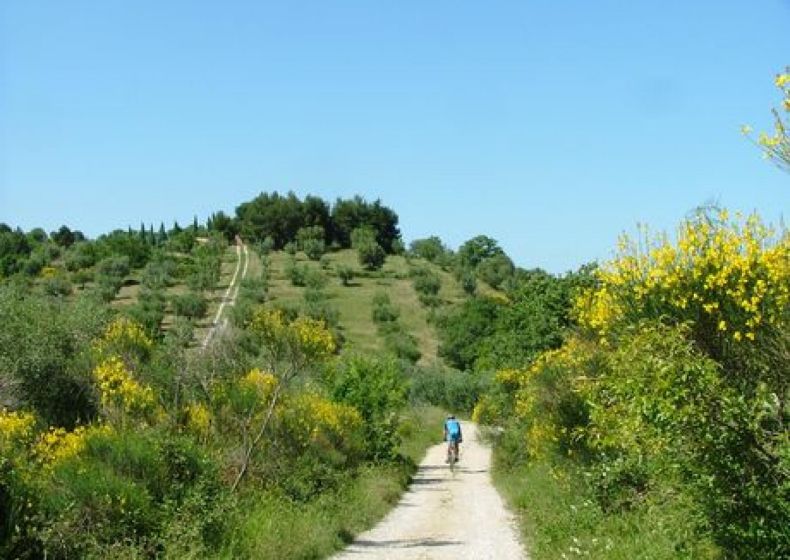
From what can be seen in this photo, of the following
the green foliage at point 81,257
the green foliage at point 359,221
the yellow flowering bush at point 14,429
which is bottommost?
the yellow flowering bush at point 14,429

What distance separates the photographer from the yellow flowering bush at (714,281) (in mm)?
10047

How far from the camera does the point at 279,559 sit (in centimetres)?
1430

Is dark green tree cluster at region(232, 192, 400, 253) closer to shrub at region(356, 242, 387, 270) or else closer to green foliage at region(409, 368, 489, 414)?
shrub at region(356, 242, 387, 270)

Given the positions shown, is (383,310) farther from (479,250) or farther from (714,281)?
(714,281)

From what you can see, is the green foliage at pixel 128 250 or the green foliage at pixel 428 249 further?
the green foliage at pixel 428 249

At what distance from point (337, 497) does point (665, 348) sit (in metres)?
13.5

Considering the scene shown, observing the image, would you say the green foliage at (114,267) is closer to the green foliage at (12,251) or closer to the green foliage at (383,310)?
the green foliage at (12,251)

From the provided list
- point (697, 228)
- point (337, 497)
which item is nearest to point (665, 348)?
point (697, 228)

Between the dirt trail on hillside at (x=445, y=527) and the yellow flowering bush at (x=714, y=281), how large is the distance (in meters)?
6.47

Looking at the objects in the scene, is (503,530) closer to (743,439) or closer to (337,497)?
(337,497)

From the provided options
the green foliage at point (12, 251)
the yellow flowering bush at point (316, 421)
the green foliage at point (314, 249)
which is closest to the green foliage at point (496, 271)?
the green foliage at point (314, 249)

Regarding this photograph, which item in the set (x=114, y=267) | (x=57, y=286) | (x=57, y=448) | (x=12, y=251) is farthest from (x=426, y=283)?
(x=57, y=448)

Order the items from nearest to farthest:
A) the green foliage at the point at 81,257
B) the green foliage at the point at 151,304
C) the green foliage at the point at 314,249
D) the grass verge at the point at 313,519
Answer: the grass verge at the point at 313,519 < the green foliage at the point at 151,304 < the green foliage at the point at 81,257 < the green foliage at the point at 314,249

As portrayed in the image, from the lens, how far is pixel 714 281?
34.9 feet
